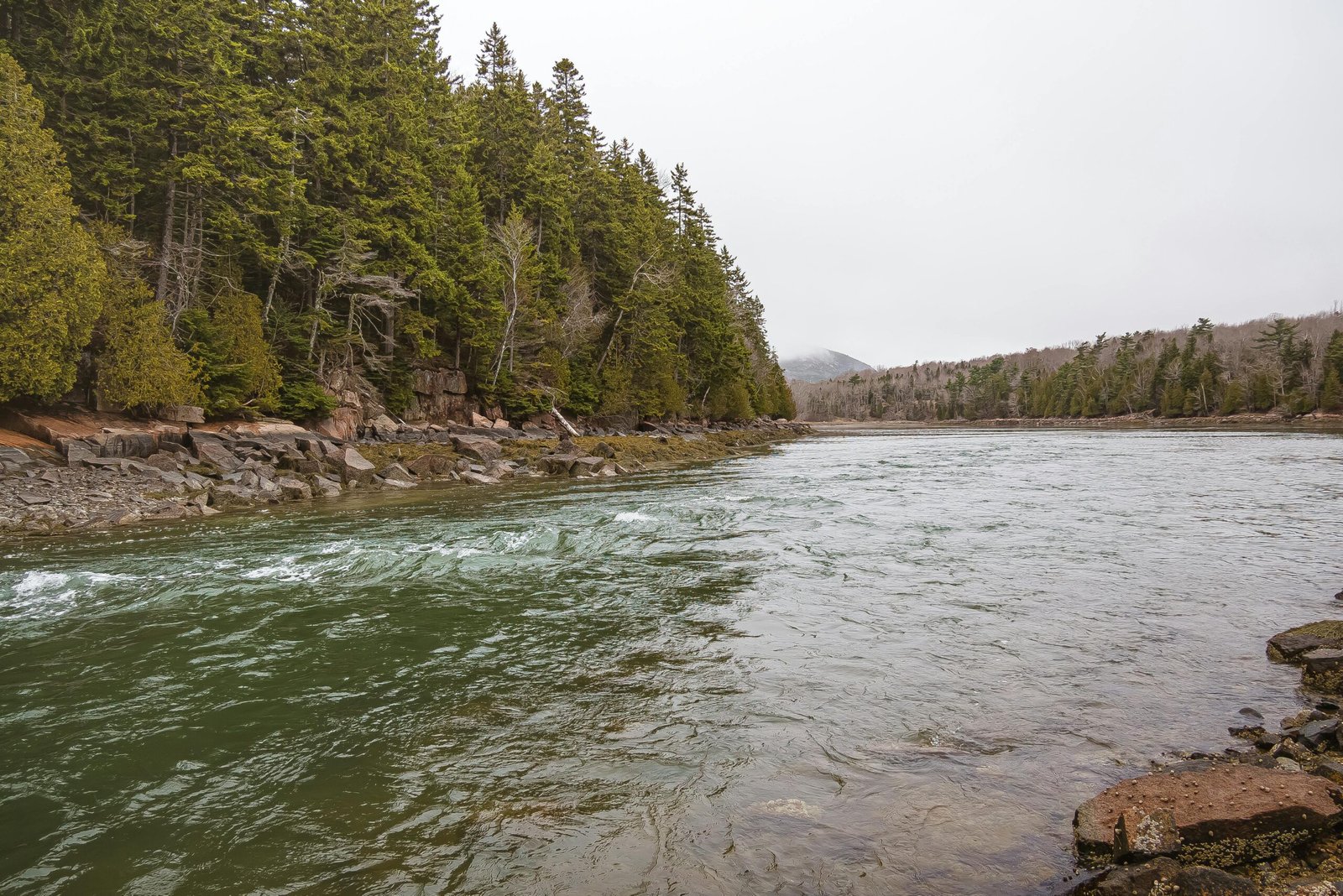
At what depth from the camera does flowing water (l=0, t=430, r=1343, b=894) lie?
3.92 meters

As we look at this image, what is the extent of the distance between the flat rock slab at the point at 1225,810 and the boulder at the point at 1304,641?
3.48m

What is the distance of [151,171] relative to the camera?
27859mm

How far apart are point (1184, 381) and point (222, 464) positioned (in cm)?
12811

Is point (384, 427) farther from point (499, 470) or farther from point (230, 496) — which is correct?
point (230, 496)

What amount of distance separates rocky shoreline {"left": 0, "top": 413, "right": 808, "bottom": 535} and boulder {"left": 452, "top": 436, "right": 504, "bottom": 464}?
0.17ft

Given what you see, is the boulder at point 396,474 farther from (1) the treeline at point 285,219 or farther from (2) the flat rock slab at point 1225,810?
(2) the flat rock slab at point 1225,810

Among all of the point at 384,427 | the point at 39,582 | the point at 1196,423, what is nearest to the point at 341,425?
the point at 384,427

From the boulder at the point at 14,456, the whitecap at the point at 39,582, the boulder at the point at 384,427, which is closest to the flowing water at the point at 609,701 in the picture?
the whitecap at the point at 39,582

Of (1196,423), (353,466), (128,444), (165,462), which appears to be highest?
(1196,423)

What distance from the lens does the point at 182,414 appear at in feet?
80.6

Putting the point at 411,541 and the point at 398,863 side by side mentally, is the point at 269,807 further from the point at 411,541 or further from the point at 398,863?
the point at 411,541

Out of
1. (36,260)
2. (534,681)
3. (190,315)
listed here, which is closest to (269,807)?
(534,681)

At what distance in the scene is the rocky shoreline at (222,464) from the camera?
1591 cm

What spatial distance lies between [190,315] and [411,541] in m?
20.1
